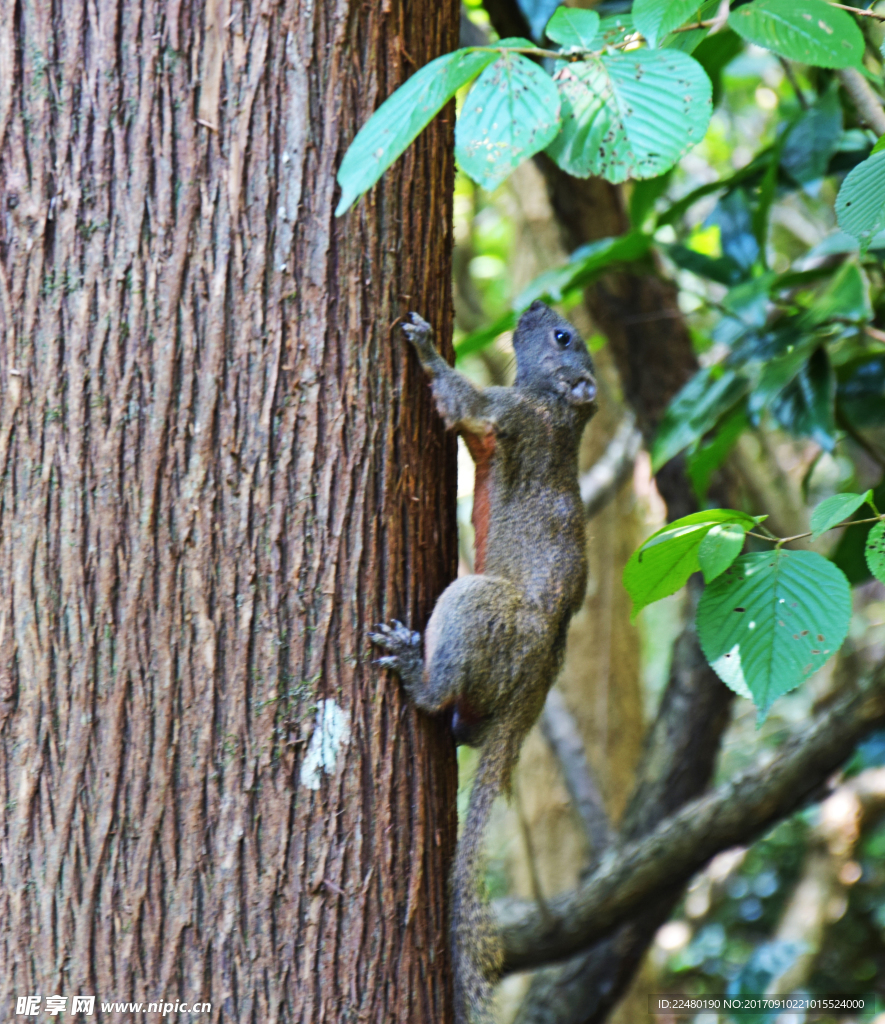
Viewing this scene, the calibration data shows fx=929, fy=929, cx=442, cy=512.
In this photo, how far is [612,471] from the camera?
5.52 m

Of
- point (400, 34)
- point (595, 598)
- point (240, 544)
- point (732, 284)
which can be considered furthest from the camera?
point (595, 598)

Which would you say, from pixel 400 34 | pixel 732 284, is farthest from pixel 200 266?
pixel 732 284

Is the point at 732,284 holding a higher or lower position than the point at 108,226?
higher

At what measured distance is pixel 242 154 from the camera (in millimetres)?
1954

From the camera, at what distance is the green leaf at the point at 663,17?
1.64 m

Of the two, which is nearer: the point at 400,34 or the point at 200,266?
the point at 200,266

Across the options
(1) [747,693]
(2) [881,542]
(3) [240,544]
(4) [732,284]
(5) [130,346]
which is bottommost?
(1) [747,693]

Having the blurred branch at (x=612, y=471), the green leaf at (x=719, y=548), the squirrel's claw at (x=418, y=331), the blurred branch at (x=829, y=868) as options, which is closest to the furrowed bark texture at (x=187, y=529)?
the squirrel's claw at (x=418, y=331)

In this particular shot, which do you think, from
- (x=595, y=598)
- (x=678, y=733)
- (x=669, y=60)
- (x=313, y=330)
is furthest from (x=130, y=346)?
(x=595, y=598)

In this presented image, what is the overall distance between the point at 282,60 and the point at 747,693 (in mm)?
1650

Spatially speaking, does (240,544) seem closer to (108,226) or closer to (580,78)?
(108,226)

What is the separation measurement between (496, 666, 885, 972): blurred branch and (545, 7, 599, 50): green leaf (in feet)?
9.35

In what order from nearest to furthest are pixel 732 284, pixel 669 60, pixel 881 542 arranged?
1. pixel 669 60
2. pixel 881 542
3. pixel 732 284

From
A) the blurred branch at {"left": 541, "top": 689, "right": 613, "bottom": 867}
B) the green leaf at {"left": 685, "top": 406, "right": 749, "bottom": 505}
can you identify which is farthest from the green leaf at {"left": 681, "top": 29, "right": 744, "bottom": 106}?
the blurred branch at {"left": 541, "top": 689, "right": 613, "bottom": 867}
